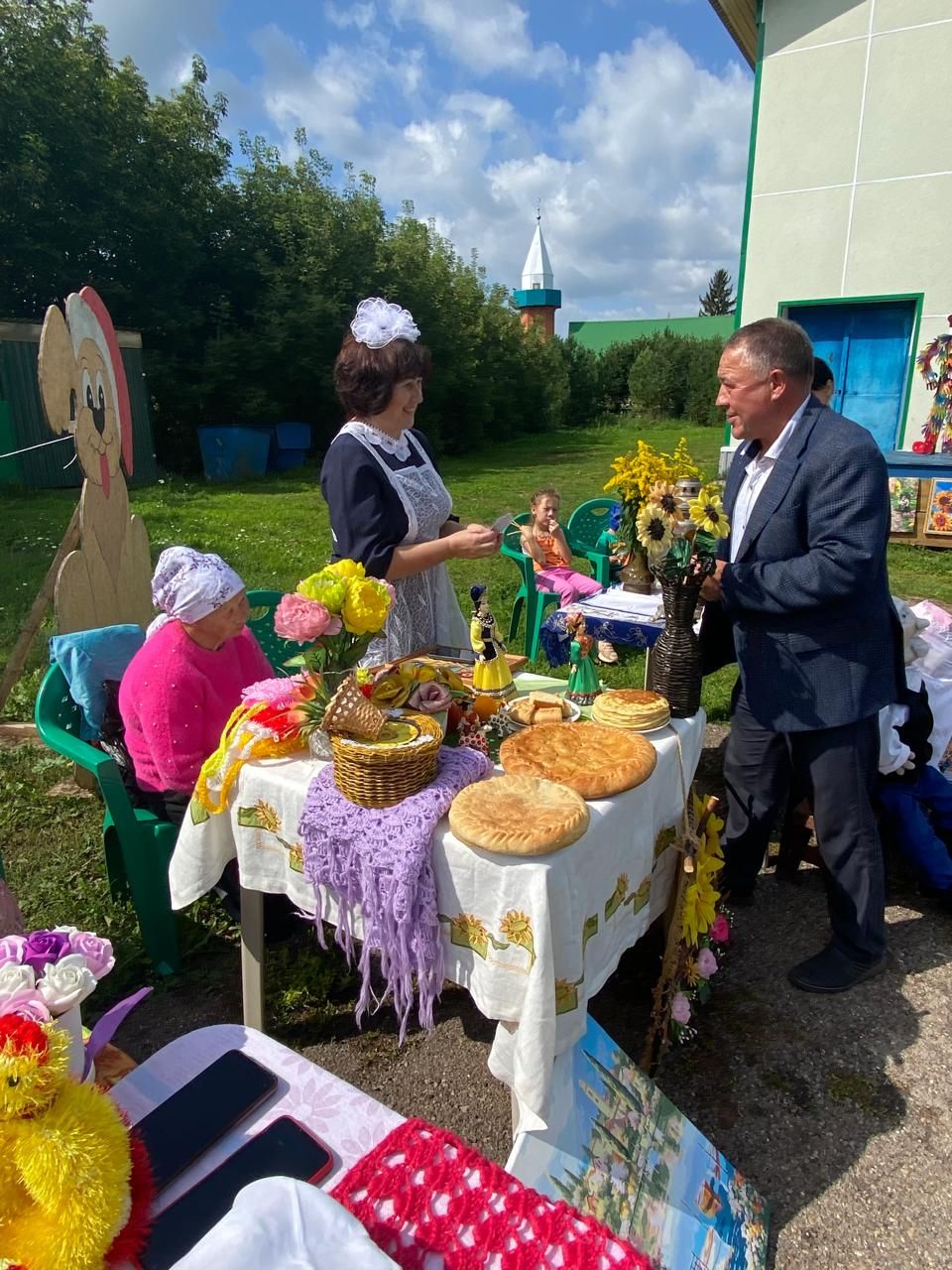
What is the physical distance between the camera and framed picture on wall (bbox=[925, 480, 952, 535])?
8.26 meters

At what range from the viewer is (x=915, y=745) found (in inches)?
118

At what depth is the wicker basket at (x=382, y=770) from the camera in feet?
5.65

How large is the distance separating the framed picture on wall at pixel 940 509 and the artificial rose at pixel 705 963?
753 centimetres

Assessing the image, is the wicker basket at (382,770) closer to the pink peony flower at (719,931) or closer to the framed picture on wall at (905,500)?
the pink peony flower at (719,931)

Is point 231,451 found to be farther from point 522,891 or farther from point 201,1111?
point 201,1111

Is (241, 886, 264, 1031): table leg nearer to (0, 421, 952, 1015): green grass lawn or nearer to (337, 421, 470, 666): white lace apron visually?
(0, 421, 952, 1015): green grass lawn

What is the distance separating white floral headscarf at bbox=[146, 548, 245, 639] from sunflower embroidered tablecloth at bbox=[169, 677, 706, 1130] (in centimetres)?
66

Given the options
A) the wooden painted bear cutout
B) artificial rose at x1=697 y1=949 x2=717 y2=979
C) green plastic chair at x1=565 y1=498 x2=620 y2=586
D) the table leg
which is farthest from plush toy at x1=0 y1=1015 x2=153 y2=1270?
green plastic chair at x1=565 y1=498 x2=620 y2=586

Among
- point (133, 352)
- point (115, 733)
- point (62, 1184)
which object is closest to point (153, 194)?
point (133, 352)

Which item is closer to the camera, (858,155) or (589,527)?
(589,527)

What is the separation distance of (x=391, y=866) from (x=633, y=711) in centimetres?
77

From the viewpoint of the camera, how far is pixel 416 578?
2.66 metres

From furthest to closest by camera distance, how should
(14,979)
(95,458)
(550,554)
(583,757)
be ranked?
(550,554) < (95,458) < (583,757) < (14,979)

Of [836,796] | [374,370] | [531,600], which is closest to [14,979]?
[374,370]
